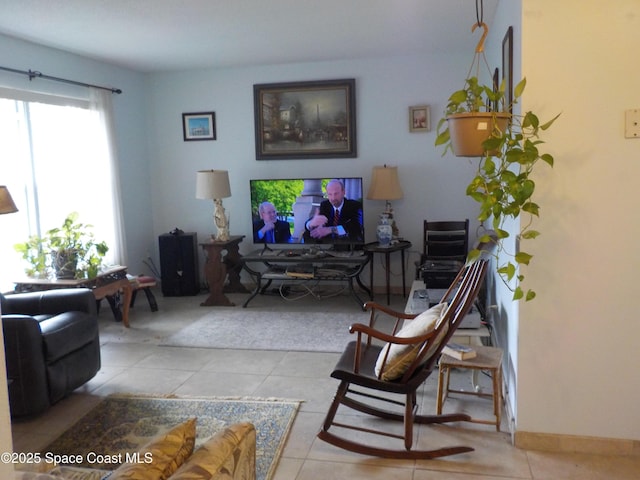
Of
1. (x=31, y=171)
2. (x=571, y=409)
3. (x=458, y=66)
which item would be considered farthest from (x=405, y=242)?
(x=31, y=171)

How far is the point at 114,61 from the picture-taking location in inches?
219

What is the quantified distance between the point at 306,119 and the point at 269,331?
242cm

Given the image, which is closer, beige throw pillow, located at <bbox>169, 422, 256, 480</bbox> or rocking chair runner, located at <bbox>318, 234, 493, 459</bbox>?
beige throw pillow, located at <bbox>169, 422, 256, 480</bbox>

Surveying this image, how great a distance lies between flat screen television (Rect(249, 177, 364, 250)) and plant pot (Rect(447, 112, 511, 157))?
3144 mm

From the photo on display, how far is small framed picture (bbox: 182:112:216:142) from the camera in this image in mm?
6250

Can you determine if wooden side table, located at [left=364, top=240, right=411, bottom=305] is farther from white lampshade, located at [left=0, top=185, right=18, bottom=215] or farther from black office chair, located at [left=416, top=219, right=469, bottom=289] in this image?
white lampshade, located at [left=0, top=185, right=18, bottom=215]

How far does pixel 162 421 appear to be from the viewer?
3.07 m

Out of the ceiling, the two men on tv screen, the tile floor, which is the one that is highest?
the ceiling

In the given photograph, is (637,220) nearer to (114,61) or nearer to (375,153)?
(375,153)

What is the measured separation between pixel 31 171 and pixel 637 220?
456cm

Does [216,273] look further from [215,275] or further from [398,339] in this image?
[398,339]

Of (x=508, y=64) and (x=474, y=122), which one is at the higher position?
(x=508, y=64)

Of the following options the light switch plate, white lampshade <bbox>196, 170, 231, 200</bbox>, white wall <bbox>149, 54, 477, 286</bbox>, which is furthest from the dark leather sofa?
the light switch plate

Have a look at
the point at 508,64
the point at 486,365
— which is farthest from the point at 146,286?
the point at 508,64
